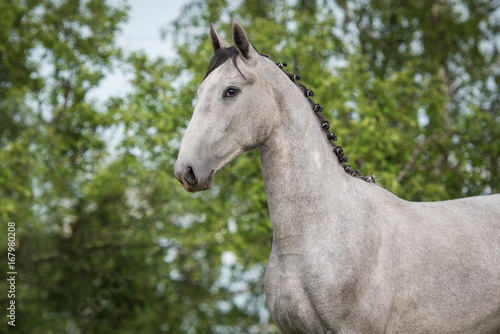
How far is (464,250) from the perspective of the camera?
2.91 m

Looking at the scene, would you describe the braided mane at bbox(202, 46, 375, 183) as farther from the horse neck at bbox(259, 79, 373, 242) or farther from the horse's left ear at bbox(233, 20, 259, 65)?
the horse neck at bbox(259, 79, 373, 242)

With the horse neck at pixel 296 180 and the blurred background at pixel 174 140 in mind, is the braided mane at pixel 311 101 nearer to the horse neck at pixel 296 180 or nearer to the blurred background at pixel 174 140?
the horse neck at pixel 296 180

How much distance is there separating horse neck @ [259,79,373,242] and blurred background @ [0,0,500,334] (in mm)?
4773

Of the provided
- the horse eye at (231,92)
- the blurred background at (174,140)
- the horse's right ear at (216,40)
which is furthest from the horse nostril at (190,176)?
the blurred background at (174,140)

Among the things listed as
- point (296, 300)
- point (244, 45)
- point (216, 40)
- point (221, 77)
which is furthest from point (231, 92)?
point (296, 300)

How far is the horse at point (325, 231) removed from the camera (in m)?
2.57

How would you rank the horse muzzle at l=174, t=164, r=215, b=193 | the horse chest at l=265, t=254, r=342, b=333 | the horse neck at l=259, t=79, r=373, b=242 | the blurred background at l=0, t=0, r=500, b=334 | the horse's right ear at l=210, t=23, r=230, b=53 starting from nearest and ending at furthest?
the horse muzzle at l=174, t=164, r=215, b=193 < the horse chest at l=265, t=254, r=342, b=333 < the horse neck at l=259, t=79, r=373, b=242 < the horse's right ear at l=210, t=23, r=230, b=53 < the blurred background at l=0, t=0, r=500, b=334

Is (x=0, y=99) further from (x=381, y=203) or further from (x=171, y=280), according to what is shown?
(x=381, y=203)

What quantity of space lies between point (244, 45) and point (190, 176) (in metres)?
0.75

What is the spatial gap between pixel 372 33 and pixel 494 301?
12809mm

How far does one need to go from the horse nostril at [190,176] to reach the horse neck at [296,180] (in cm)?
47

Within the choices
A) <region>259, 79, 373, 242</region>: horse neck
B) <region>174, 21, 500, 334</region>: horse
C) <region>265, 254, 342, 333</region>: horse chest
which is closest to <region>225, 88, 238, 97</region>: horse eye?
<region>174, 21, 500, 334</region>: horse

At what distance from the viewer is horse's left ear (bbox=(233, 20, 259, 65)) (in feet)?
8.64

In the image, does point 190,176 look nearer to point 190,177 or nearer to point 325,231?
point 190,177
